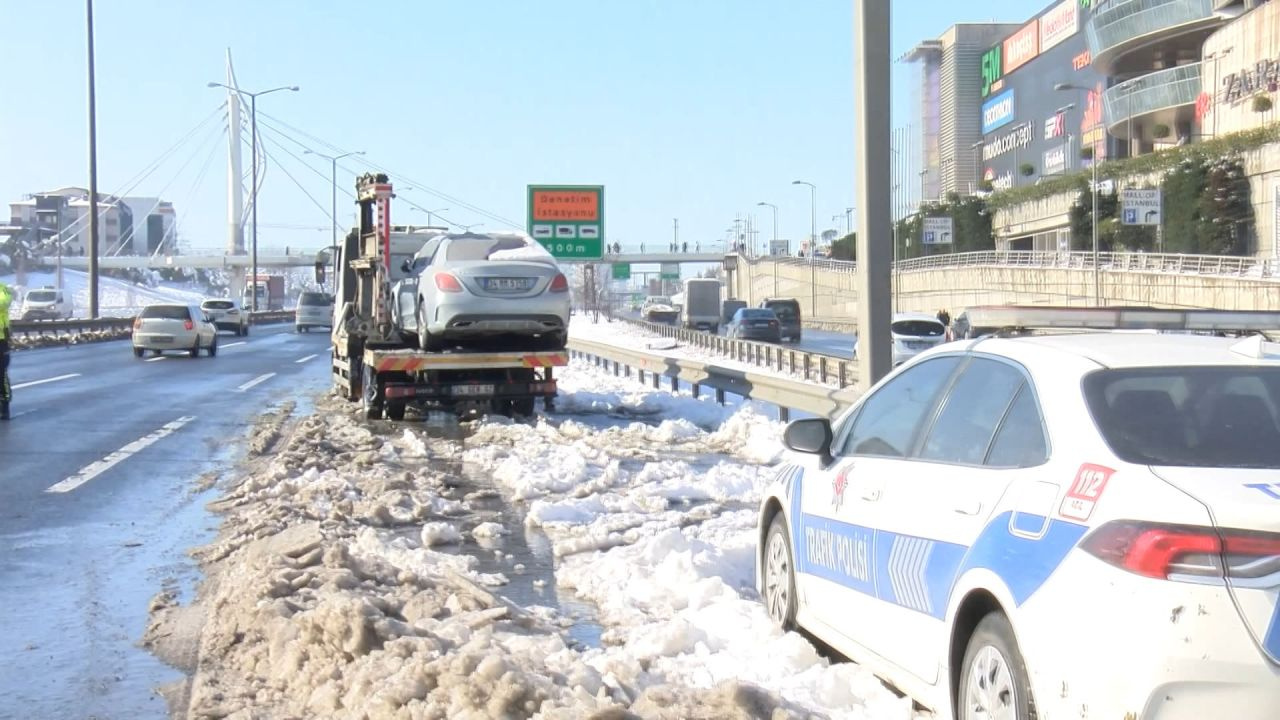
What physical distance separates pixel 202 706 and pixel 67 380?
21.4 meters

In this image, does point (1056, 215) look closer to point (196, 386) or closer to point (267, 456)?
point (196, 386)

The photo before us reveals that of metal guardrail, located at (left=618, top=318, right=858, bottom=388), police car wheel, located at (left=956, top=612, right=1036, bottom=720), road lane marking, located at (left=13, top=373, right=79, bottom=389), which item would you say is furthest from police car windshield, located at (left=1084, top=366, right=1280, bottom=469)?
road lane marking, located at (left=13, top=373, right=79, bottom=389)

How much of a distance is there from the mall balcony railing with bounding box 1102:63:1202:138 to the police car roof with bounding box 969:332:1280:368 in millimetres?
62582

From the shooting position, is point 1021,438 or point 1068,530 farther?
point 1021,438

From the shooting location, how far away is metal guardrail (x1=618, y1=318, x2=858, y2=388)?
2555cm

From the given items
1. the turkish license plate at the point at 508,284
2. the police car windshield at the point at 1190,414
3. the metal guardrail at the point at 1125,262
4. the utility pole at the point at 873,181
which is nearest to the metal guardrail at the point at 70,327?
the turkish license plate at the point at 508,284

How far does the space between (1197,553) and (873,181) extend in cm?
686

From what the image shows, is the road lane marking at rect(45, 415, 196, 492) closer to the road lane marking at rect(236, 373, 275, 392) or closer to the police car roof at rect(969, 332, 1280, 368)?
the road lane marking at rect(236, 373, 275, 392)

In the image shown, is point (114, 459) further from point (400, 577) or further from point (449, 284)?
point (400, 577)

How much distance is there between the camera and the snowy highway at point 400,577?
528 cm

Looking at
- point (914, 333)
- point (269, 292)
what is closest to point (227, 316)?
point (914, 333)

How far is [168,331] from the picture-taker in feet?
115

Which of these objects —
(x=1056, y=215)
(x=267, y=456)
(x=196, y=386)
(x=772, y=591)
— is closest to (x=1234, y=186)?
(x=1056, y=215)

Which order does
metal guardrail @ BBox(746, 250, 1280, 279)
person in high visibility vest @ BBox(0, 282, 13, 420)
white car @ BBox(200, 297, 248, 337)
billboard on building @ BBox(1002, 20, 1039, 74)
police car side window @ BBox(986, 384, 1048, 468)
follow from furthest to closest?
billboard on building @ BBox(1002, 20, 1039, 74)
white car @ BBox(200, 297, 248, 337)
metal guardrail @ BBox(746, 250, 1280, 279)
person in high visibility vest @ BBox(0, 282, 13, 420)
police car side window @ BBox(986, 384, 1048, 468)
